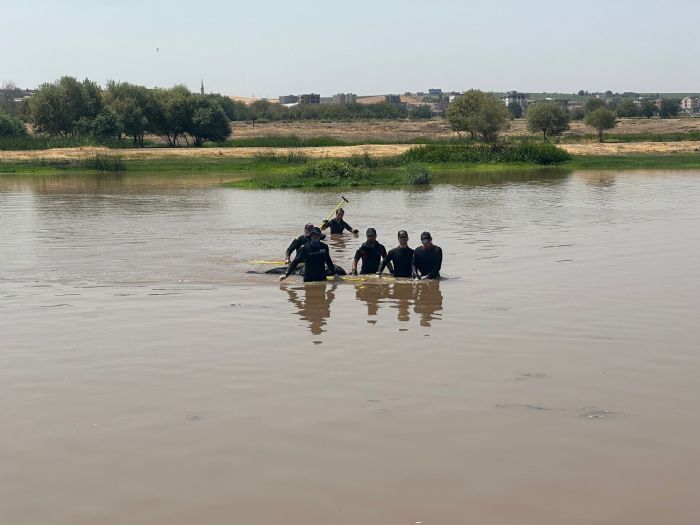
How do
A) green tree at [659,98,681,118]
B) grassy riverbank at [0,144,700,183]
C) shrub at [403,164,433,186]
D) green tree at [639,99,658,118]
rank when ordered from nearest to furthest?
shrub at [403,164,433,186] < grassy riverbank at [0,144,700,183] < green tree at [659,98,681,118] < green tree at [639,99,658,118]

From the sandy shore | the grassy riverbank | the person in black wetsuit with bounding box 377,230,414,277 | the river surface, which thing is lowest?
the river surface

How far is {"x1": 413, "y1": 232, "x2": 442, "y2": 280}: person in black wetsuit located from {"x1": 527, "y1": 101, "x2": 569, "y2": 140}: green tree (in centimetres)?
6377

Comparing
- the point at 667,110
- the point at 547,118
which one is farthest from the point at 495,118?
the point at 667,110

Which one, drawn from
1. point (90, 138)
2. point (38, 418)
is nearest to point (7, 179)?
point (90, 138)

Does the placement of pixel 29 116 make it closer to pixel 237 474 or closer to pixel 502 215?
pixel 502 215

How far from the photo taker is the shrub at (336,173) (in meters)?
44.9

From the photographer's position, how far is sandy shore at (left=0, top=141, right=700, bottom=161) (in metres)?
62.2

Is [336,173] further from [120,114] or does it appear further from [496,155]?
[120,114]

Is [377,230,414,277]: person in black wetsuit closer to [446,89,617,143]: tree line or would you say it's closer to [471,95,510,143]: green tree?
[446,89,617,143]: tree line

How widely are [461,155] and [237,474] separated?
161 feet

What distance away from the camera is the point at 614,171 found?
169ft

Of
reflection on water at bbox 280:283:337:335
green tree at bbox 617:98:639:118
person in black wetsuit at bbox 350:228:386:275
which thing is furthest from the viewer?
green tree at bbox 617:98:639:118

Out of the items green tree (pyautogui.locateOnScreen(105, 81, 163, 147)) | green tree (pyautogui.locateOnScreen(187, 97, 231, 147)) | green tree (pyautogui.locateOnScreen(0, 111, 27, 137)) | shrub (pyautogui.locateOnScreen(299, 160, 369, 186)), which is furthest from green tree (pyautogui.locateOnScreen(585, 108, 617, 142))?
green tree (pyautogui.locateOnScreen(0, 111, 27, 137))

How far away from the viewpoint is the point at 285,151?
217ft
